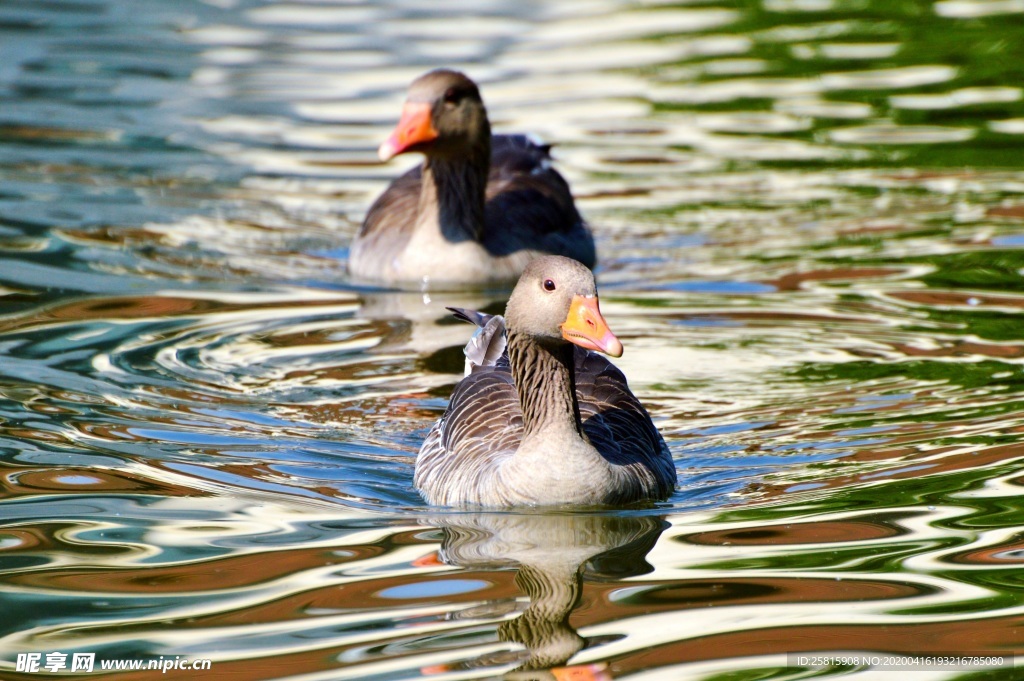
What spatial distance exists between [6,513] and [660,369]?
4.62 m

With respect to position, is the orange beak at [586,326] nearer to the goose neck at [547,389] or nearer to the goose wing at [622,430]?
the goose neck at [547,389]

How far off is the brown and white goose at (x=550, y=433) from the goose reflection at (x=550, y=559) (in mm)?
163

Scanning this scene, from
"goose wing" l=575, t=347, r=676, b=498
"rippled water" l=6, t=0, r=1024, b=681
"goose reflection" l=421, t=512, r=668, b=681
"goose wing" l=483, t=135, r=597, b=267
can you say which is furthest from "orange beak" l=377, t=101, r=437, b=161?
"goose reflection" l=421, t=512, r=668, b=681

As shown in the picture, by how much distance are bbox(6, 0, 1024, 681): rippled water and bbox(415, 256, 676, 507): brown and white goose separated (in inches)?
7.2

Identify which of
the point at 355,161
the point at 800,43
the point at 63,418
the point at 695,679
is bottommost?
the point at 695,679

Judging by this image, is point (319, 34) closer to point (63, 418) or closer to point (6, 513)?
point (63, 418)

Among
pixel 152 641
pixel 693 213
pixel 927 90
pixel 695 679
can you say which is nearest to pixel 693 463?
pixel 695 679

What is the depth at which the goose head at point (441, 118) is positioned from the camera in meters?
13.4

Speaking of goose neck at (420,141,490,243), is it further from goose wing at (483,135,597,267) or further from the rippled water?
the rippled water

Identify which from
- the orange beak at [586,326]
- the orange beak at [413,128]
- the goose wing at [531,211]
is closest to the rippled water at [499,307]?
the goose wing at [531,211]

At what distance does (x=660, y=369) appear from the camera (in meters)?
11.0

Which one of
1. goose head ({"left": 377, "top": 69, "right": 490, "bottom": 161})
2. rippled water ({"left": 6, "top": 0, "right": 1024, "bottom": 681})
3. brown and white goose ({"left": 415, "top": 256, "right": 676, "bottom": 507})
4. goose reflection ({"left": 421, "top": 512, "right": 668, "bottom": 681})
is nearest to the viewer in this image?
goose reflection ({"left": 421, "top": 512, "right": 668, "bottom": 681})

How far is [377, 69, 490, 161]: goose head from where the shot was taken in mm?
13430

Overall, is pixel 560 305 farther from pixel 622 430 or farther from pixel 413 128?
pixel 413 128
